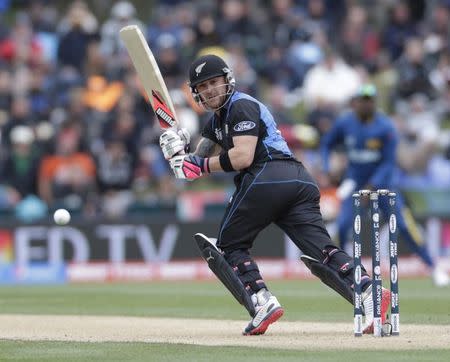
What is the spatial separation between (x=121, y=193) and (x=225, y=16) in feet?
12.5

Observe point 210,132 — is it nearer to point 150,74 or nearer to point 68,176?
point 150,74

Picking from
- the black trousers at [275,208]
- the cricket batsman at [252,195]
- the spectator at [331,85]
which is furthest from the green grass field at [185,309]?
the spectator at [331,85]

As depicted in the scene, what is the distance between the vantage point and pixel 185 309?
1041 cm

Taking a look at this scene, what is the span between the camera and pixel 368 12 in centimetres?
1964

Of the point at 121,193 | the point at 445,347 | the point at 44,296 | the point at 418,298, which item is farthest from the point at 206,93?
the point at 121,193

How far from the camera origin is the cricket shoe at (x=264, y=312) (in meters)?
7.71

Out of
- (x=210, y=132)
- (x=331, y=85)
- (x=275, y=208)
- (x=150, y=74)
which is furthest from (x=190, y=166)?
(x=331, y=85)

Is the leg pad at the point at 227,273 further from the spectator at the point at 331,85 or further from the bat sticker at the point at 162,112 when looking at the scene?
the spectator at the point at 331,85

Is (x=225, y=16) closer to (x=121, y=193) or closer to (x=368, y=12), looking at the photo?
(x=368, y=12)

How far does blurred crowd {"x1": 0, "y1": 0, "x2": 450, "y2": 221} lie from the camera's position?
53.2 ft

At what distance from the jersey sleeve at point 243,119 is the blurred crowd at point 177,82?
8190 mm

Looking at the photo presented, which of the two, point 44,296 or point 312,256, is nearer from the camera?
point 312,256

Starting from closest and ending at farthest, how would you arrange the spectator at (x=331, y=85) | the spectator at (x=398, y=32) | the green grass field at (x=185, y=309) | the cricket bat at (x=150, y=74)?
the green grass field at (x=185, y=309) → the cricket bat at (x=150, y=74) → the spectator at (x=331, y=85) → the spectator at (x=398, y=32)

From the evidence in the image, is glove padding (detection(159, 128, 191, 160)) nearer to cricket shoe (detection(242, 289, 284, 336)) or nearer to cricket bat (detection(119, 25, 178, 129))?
cricket bat (detection(119, 25, 178, 129))
